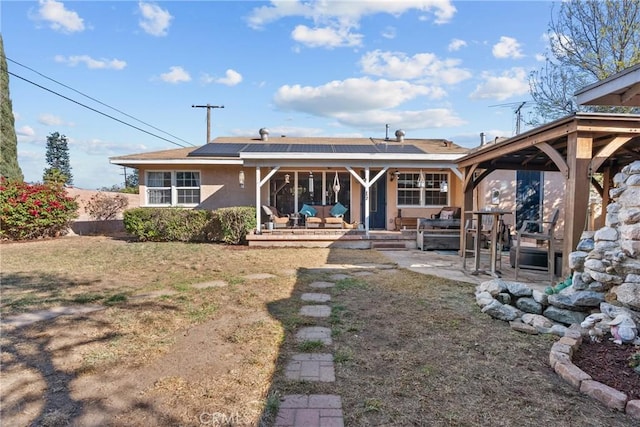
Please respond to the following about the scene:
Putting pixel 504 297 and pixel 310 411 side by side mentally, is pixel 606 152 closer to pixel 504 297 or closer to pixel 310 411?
pixel 504 297

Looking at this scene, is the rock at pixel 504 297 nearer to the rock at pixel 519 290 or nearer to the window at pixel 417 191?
the rock at pixel 519 290

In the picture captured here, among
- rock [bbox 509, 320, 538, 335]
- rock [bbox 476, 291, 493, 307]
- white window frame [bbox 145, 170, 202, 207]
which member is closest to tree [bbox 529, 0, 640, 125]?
rock [bbox 476, 291, 493, 307]

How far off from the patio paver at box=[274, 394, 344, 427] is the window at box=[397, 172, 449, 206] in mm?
11282

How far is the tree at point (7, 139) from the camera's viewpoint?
17.2 m

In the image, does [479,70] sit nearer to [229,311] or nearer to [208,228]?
[208,228]

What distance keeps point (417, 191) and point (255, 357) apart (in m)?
11.2

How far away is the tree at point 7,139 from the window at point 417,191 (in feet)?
61.1

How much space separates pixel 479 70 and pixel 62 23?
14557 millimetres

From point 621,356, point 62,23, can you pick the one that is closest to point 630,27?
point 621,356

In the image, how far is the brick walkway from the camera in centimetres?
204

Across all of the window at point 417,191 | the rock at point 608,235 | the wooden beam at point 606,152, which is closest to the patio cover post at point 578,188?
the wooden beam at point 606,152

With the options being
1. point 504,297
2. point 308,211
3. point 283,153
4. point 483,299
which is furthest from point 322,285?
point 308,211

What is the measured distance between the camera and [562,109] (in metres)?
14.4

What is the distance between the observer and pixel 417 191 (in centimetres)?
1310
